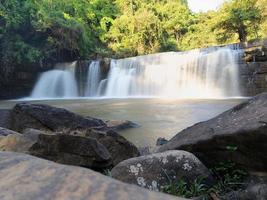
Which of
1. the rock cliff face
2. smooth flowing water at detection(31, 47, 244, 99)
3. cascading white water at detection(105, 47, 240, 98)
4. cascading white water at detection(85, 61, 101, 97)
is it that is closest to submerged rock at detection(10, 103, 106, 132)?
the rock cliff face

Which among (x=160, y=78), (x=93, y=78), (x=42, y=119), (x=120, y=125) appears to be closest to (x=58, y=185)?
(x=42, y=119)

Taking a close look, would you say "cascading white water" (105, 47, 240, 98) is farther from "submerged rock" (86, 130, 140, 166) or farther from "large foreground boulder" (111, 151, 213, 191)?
"large foreground boulder" (111, 151, 213, 191)

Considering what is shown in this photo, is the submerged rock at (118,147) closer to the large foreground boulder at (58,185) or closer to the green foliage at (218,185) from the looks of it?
the green foliage at (218,185)

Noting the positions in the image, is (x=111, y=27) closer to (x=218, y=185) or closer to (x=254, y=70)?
(x=254, y=70)

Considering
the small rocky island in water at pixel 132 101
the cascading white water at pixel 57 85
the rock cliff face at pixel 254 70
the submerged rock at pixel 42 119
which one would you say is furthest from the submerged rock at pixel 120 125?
the cascading white water at pixel 57 85

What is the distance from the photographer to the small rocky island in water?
8.95 feet

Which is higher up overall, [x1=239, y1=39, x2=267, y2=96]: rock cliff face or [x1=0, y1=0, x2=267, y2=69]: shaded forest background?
[x1=0, y1=0, x2=267, y2=69]: shaded forest background

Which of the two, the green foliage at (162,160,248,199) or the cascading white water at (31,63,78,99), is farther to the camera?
the cascading white water at (31,63,78,99)

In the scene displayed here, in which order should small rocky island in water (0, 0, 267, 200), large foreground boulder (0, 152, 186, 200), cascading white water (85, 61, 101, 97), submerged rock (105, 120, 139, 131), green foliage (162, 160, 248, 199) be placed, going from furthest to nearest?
cascading white water (85, 61, 101, 97), submerged rock (105, 120, 139, 131), green foliage (162, 160, 248, 199), small rocky island in water (0, 0, 267, 200), large foreground boulder (0, 152, 186, 200)

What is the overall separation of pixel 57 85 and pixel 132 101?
785 centimetres

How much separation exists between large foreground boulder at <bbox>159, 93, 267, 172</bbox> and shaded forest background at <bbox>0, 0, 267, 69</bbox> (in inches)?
800

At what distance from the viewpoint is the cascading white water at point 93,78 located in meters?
22.2

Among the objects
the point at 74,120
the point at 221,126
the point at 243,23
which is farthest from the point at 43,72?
the point at 221,126

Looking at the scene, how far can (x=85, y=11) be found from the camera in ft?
104
